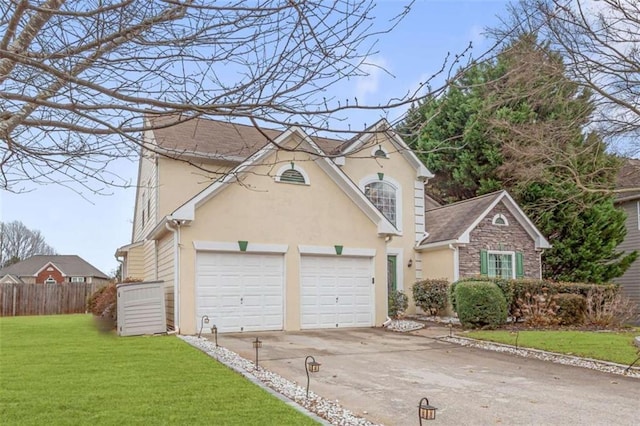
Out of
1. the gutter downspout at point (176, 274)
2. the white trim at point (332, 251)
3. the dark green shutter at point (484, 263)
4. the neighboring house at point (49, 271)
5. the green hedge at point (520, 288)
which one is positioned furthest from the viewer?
the neighboring house at point (49, 271)

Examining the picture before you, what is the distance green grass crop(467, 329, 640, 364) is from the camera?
10641 millimetres

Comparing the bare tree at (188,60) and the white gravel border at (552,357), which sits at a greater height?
the bare tree at (188,60)

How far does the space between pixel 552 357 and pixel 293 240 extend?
293 inches

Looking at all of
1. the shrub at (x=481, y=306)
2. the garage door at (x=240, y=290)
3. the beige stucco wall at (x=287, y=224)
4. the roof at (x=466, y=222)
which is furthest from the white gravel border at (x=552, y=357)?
the roof at (x=466, y=222)

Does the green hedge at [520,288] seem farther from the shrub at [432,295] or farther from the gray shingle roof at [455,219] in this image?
the gray shingle roof at [455,219]

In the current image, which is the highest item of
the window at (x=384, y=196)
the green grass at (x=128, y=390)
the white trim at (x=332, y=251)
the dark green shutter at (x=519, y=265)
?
the window at (x=384, y=196)

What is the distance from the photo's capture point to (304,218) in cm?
1595

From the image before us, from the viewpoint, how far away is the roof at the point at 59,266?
1970 inches

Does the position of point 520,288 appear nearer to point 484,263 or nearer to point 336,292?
point 484,263

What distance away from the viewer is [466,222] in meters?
19.3

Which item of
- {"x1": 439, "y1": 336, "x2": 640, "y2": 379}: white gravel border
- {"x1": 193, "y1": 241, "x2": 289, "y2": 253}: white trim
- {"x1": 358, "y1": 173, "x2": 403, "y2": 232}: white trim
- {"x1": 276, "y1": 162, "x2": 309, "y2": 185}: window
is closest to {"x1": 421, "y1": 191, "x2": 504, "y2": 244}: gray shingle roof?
{"x1": 358, "y1": 173, "x2": 403, "y2": 232}: white trim

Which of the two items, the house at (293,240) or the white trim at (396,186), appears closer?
the house at (293,240)

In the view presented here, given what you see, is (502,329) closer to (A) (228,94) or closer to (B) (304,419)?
(B) (304,419)

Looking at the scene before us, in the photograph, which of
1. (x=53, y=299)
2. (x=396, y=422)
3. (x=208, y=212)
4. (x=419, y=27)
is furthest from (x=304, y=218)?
(x=53, y=299)
